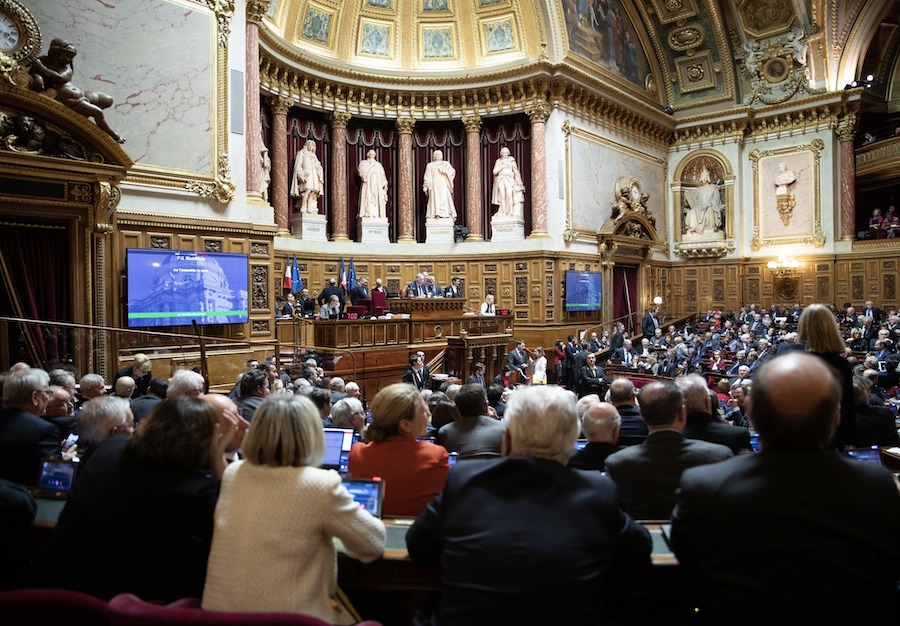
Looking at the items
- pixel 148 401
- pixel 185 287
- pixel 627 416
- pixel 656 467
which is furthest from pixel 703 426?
pixel 185 287

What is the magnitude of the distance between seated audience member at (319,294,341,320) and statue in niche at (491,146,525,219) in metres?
6.62

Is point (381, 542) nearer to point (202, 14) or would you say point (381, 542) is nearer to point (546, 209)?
point (202, 14)

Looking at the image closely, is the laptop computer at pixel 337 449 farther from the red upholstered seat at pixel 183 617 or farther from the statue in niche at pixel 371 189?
the statue in niche at pixel 371 189

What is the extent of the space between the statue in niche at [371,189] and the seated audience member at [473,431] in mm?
13741

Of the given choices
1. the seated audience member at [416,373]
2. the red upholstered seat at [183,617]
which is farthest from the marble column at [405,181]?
the red upholstered seat at [183,617]

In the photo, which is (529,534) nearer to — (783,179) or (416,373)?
(416,373)

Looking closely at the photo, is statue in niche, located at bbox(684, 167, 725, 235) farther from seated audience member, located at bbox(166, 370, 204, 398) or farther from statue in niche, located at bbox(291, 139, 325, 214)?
seated audience member, located at bbox(166, 370, 204, 398)

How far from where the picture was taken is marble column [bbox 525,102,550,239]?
17.0m

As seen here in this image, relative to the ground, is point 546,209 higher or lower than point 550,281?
higher

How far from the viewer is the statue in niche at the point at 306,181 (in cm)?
1645

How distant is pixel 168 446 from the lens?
2.29m

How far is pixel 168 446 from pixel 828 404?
7.14ft

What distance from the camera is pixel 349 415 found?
4.70m

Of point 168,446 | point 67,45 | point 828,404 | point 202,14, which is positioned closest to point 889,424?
point 828,404
